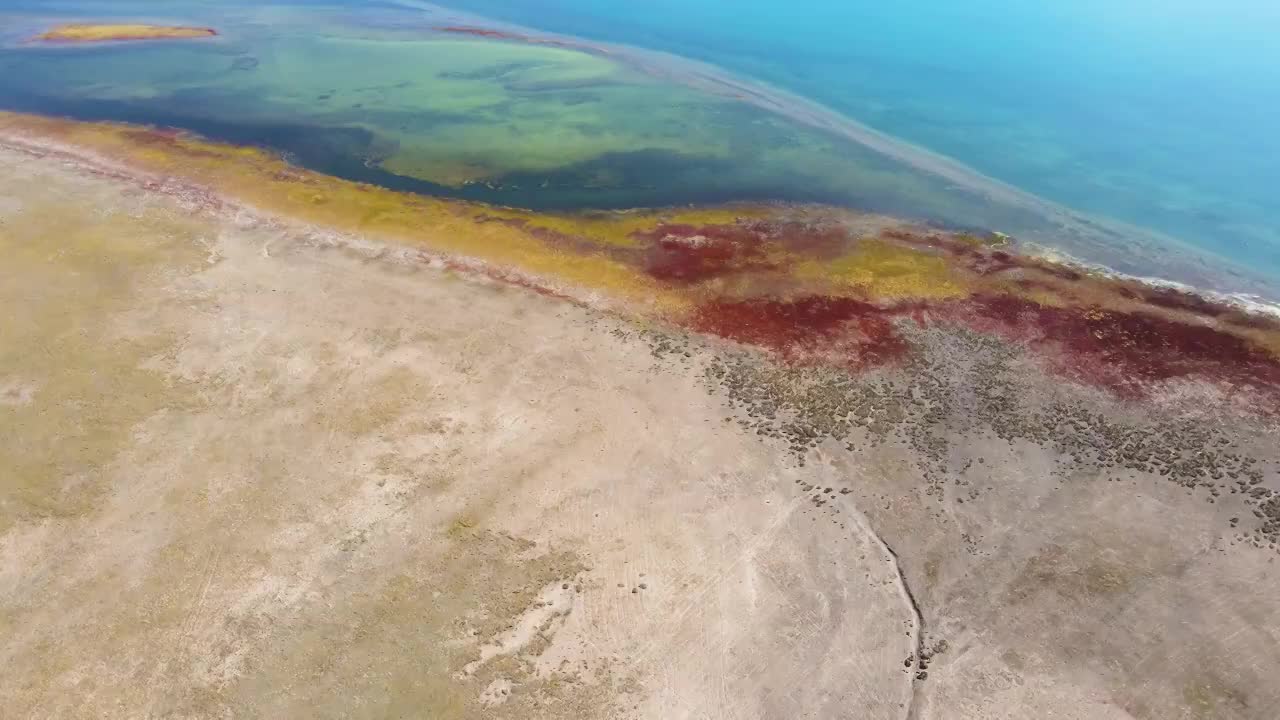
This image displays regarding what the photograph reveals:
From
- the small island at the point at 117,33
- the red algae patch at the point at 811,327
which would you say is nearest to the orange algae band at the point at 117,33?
the small island at the point at 117,33

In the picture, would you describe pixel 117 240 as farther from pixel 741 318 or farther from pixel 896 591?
pixel 896 591

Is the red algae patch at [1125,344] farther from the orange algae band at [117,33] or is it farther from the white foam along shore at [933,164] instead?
the orange algae band at [117,33]

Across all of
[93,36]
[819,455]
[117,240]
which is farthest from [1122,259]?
[93,36]

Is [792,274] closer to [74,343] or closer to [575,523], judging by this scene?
[575,523]

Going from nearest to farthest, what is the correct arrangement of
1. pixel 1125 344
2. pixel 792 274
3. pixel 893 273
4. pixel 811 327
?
pixel 1125 344
pixel 811 327
pixel 792 274
pixel 893 273

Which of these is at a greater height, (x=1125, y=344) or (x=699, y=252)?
(x=699, y=252)

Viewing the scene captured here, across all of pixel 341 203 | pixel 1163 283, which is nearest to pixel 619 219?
pixel 341 203
